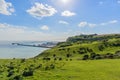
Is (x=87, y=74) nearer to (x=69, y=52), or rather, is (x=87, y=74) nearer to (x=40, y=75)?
(x=40, y=75)

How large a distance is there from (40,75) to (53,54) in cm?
8963

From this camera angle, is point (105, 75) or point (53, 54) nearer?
point (105, 75)

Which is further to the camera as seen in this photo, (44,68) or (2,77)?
(44,68)

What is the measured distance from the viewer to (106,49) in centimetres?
15425

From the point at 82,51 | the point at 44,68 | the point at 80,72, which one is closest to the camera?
the point at 80,72

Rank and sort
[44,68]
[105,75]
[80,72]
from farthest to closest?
[44,68] < [80,72] < [105,75]

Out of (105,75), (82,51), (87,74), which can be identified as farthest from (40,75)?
(82,51)

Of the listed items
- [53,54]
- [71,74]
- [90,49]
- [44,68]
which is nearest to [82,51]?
[90,49]

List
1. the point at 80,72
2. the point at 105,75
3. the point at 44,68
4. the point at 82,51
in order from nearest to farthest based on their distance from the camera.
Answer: the point at 105,75
the point at 80,72
the point at 44,68
the point at 82,51

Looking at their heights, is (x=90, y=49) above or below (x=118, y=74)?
above

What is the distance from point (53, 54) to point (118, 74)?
9305cm

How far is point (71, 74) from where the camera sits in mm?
65750

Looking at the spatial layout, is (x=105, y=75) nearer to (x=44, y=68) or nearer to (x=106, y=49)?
(x=44, y=68)

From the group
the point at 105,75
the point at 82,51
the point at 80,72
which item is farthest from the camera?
the point at 82,51
